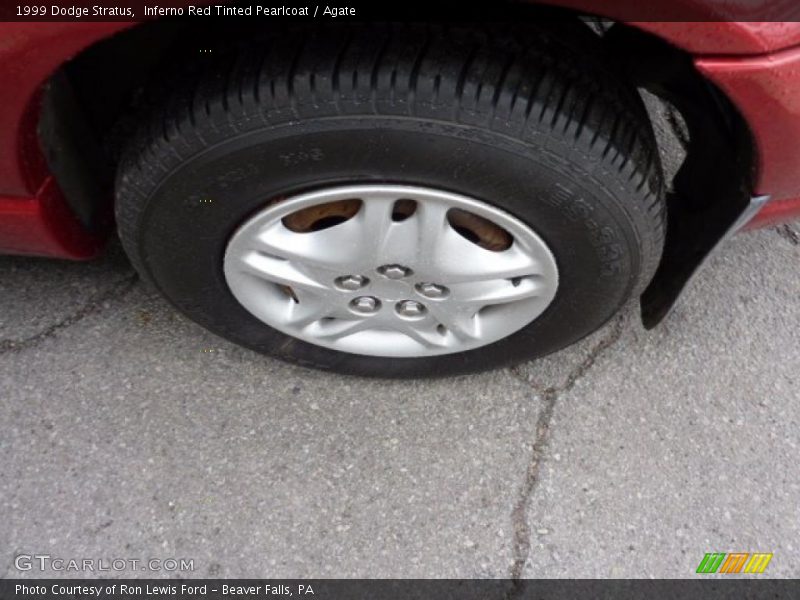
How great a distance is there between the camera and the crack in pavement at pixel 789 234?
2.19 m

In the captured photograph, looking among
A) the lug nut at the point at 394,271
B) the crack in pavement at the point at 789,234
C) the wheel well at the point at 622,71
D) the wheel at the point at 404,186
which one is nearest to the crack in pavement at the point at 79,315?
the wheel well at the point at 622,71

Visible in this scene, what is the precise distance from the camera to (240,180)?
52.9 inches

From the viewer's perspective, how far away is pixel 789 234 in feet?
7.23

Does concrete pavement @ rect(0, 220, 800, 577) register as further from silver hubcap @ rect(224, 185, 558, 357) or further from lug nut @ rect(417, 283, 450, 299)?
lug nut @ rect(417, 283, 450, 299)

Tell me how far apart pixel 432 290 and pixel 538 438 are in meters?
0.50

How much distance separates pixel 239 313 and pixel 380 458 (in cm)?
46

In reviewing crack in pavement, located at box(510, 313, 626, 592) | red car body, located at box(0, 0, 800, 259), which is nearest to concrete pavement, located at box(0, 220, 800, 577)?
crack in pavement, located at box(510, 313, 626, 592)

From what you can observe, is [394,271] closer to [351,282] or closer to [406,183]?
[351,282]

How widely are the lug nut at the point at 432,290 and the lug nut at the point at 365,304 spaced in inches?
4.2

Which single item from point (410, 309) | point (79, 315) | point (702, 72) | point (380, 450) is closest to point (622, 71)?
point (702, 72)

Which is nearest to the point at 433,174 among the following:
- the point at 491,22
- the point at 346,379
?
the point at 491,22

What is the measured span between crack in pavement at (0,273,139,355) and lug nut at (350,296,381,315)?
68 centimetres

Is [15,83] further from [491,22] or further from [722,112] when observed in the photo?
[722,112]

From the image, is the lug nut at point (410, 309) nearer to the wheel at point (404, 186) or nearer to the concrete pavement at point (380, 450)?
the wheel at point (404, 186)
